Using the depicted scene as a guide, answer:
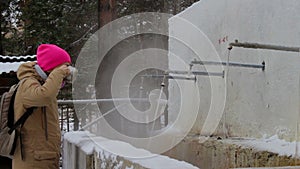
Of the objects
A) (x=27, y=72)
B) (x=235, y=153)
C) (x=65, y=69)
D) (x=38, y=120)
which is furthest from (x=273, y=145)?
(x=27, y=72)

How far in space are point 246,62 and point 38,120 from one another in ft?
5.60

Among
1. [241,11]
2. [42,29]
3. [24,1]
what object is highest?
[24,1]

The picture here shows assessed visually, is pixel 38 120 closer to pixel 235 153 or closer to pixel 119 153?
pixel 119 153

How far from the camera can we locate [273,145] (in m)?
2.99

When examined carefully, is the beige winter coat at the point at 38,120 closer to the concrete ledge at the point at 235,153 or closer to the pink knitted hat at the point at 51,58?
the pink knitted hat at the point at 51,58

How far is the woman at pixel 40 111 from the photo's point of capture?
2.88 m

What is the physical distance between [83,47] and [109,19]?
2.88 metres

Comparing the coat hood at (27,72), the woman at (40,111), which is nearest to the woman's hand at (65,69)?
the woman at (40,111)

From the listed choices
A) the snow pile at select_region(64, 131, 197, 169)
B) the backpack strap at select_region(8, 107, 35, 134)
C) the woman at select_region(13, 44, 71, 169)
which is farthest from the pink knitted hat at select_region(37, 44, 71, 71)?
the snow pile at select_region(64, 131, 197, 169)

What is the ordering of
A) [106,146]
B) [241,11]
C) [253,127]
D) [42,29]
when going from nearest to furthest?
1. [106,146]
2. [253,127]
3. [241,11]
4. [42,29]

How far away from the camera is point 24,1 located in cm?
1285

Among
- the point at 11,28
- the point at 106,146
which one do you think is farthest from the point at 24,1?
the point at 106,146

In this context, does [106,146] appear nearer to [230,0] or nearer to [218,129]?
[218,129]

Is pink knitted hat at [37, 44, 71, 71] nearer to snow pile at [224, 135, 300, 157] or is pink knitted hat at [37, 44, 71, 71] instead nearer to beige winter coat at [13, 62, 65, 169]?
beige winter coat at [13, 62, 65, 169]
